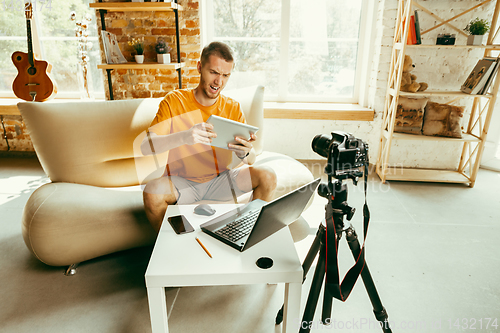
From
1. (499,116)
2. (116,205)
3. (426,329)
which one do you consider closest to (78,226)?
(116,205)

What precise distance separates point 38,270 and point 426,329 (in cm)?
188

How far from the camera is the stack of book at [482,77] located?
7.98ft

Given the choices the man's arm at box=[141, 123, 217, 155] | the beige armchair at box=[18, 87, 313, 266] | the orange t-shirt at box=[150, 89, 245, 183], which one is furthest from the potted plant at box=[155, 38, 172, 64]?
the man's arm at box=[141, 123, 217, 155]

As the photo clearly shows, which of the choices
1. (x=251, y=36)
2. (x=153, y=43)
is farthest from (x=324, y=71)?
(x=153, y=43)

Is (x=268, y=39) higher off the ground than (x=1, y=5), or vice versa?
(x=1, y=5)

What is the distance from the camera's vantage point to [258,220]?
35.5 inches

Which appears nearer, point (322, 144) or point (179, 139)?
point (322, 144)

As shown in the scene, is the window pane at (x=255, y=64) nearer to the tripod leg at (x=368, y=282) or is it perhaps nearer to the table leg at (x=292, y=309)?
the tripod leg at (x=368, y=282)

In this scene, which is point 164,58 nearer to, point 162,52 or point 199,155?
point 162,52

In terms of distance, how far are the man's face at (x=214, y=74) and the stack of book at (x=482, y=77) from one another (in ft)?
6.94

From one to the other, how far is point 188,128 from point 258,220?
95cm

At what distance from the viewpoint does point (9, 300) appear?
143 cm

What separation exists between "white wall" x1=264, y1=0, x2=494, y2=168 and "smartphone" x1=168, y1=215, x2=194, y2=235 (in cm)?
213

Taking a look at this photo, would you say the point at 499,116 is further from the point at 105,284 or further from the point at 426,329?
the point at 105,284
